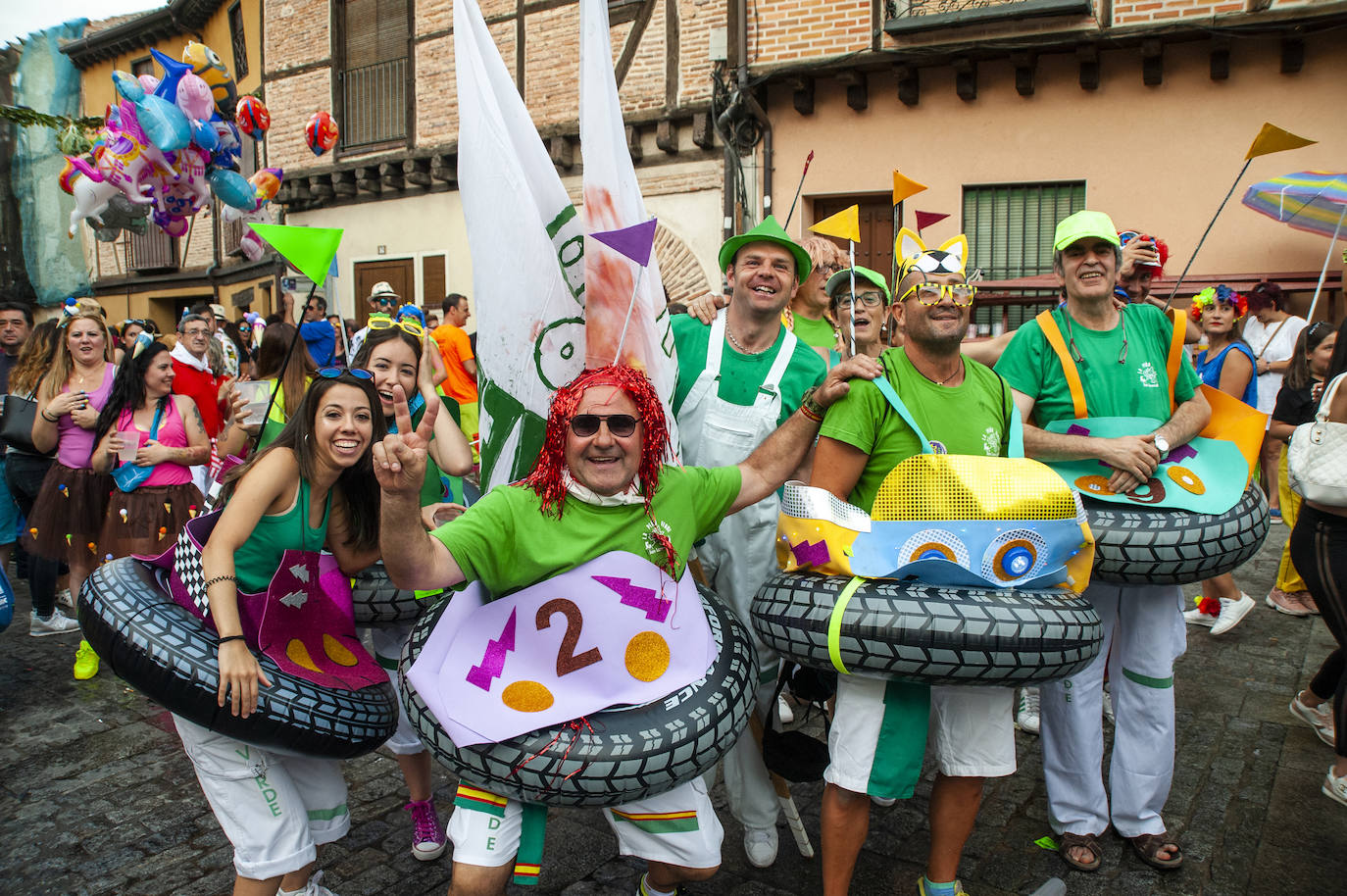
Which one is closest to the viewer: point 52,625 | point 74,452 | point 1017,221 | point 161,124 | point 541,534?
point 541,534

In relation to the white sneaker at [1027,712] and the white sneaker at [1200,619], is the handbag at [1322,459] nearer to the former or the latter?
the white sneaker at [1027,712]

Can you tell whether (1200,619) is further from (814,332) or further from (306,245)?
(306,245)

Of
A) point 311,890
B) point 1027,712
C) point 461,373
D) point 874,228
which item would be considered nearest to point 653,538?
point 311,890

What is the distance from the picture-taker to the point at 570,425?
2.48 meters

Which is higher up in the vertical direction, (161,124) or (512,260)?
(161,124)

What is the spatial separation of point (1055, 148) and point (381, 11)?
1038cm

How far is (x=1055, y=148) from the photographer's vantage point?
10.3m

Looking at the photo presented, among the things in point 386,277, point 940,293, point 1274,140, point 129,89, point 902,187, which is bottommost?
point 940,293

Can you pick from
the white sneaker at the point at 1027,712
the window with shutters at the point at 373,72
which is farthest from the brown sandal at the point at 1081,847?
the window with shutters at the point at 373,72

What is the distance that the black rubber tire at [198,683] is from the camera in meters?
2.43

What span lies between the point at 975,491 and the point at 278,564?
196 cm

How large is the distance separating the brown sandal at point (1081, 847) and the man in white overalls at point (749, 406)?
0.99m

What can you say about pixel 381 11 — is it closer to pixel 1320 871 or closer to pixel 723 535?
pixel 723 535

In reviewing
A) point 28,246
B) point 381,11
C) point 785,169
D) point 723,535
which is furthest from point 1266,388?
point 28,246
